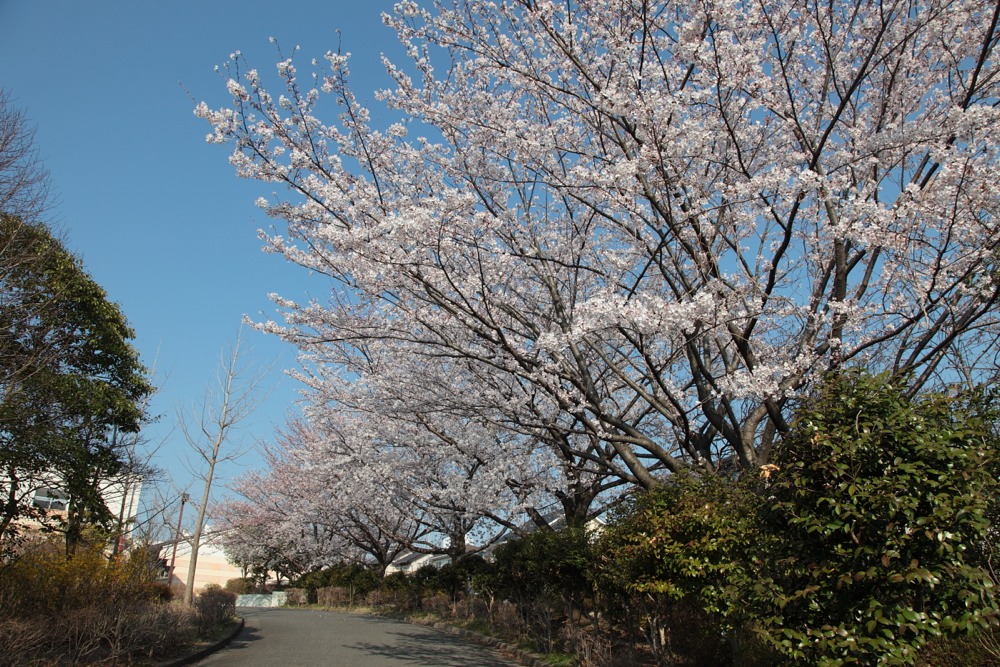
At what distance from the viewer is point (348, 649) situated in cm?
1134

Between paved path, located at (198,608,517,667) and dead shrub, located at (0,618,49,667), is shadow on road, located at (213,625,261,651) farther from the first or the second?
dead shrub, located at (0,618,49,667)

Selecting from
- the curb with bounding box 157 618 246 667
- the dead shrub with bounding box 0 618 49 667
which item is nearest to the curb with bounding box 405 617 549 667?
the curb with bounding box 157 618 246 667

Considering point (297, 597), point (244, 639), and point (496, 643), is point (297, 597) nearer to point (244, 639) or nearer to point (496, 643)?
point (244, 639)

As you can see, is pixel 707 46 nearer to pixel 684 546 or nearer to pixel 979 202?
pixel 979 202

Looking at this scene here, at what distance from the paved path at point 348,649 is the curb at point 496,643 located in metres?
0.23

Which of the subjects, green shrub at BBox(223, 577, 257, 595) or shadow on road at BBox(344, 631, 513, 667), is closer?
shadow on road at BBox(344, 631, 513, 667)

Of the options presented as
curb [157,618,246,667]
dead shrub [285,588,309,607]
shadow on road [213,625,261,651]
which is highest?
curb [157,618,246,667]

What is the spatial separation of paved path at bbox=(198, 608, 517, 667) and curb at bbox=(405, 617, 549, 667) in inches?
9.2

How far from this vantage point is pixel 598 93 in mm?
7156

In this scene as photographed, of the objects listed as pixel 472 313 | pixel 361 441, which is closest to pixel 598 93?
pixel 472 313

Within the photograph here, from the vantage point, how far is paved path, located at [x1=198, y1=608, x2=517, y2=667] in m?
9.59

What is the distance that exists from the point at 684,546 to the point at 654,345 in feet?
18.4

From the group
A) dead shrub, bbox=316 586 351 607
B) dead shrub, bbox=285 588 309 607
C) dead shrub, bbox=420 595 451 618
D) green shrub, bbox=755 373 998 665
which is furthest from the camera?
dead shrub, bbox=285 588 309 607

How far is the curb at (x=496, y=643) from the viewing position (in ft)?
31.5
